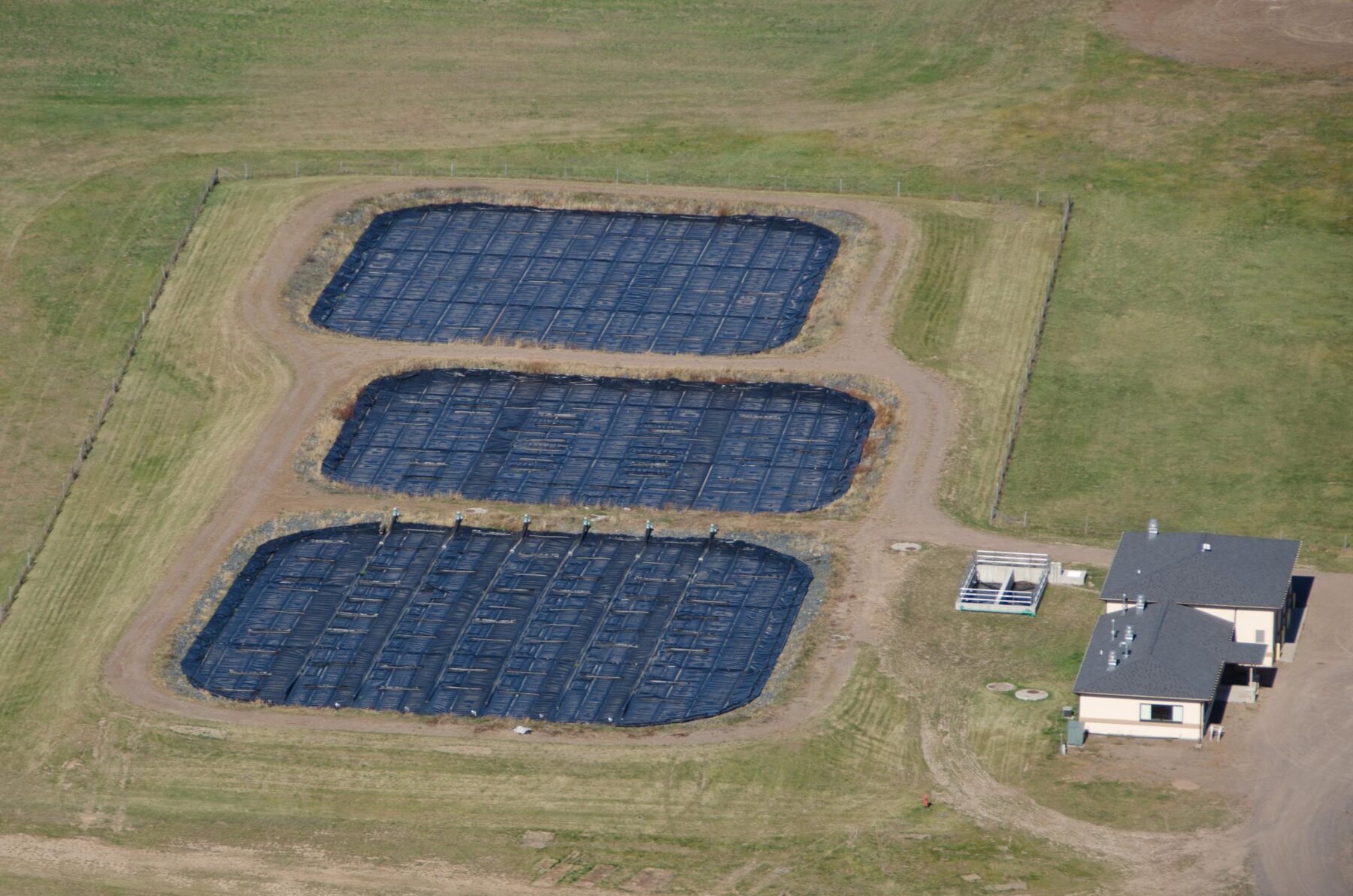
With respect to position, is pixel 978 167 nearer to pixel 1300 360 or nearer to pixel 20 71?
pixel 1300 360

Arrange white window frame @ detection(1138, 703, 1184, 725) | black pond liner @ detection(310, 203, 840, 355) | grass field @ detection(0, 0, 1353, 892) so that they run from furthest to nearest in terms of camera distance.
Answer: black pond liner @ detection(310, 203, 840, 355), white window frame @ detection(1138, 703, 1184, 725), grass field @ detection(0, 0, 1353, 892)

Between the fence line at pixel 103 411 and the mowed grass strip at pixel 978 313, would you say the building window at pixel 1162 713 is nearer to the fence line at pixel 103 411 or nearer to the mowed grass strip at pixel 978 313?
the mowed grass strip at pixel 978 313

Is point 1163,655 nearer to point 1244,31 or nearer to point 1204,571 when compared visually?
point 1204,571

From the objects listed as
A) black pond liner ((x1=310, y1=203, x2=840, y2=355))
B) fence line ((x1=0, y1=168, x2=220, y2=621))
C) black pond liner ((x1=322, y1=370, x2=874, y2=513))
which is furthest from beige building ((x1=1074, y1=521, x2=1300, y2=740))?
fence line ((x1=0, y1=168, x2=220, y2=621))

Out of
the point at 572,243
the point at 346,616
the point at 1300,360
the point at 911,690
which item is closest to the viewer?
the point at 911,690

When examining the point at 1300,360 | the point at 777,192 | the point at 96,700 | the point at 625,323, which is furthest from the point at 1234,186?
the point at 96,700

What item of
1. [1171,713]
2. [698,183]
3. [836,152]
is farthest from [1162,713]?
[836,152]

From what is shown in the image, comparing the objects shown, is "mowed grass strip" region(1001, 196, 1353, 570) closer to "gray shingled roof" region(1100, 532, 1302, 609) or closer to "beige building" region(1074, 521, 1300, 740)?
"gray shingled roof" region(1100, 532, 1302, 609)
